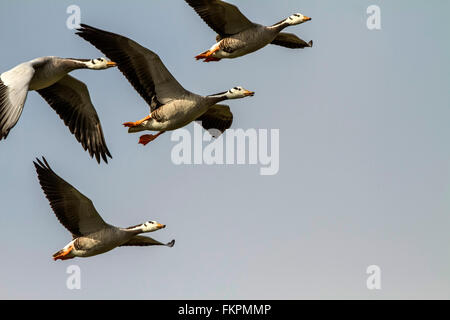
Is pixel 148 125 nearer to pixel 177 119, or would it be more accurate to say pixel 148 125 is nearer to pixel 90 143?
pixel 177 119

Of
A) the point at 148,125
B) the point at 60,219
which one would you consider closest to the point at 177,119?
the point at 148,125

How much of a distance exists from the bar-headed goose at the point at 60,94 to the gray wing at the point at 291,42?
459 centimetres

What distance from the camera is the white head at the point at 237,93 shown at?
1829cm

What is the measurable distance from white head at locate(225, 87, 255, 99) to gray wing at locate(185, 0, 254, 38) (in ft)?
3.63

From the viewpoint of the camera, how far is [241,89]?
18.6 m

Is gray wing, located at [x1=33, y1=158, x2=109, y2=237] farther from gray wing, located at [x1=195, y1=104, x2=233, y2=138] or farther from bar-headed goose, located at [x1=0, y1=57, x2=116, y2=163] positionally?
gray wing, located at [x1=195, y1=104, x2=233, y2=138]

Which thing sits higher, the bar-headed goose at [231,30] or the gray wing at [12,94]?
the bar-headed goose at [231,30]

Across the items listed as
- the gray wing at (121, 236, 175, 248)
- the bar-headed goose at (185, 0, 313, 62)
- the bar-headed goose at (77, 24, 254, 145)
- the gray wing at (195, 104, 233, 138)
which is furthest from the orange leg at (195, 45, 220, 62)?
the gray wing at (121, 236, 175, 248)

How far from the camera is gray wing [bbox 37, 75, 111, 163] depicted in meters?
19.0

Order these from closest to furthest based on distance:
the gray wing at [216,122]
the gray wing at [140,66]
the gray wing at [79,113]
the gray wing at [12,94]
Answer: the gray wing at [12,94], the gray wing at [140,66], the gray wing at [79,113], the gray wing at [216,122]

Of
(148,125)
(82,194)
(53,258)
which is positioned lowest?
(53,258)

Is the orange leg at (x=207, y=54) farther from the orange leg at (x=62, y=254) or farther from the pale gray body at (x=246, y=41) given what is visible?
the orange leg at (x=62, y=254)

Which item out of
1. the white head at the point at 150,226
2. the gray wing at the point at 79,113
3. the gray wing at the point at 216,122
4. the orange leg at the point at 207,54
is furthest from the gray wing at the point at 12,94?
the gray wing at the point at 216,122

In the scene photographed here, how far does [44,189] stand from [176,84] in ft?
10.1
